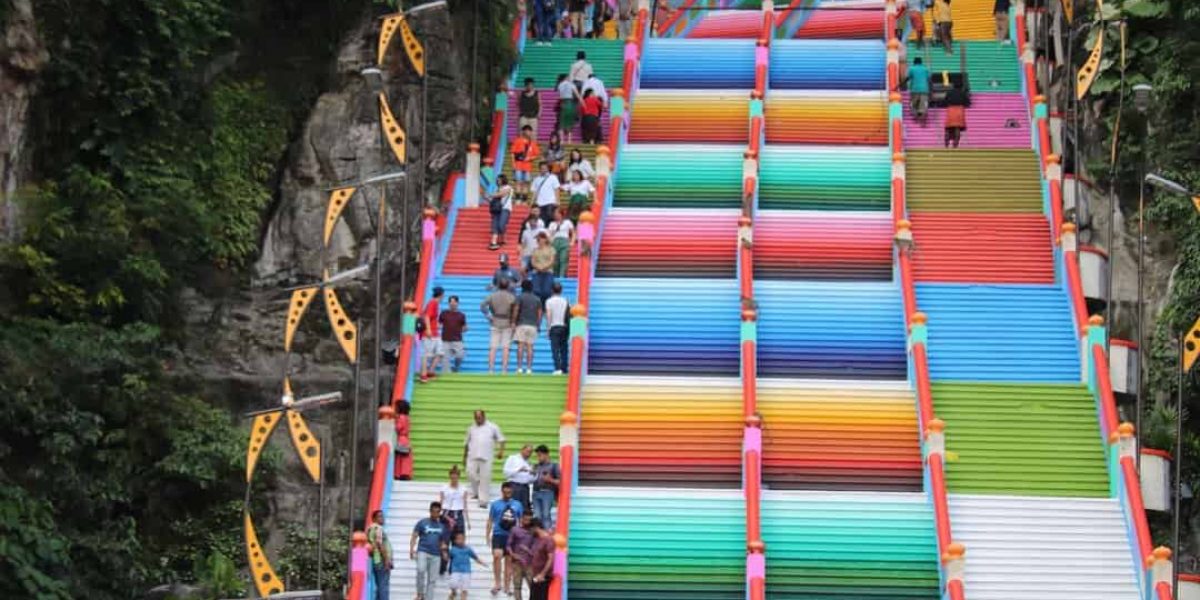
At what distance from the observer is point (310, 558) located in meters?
34.5

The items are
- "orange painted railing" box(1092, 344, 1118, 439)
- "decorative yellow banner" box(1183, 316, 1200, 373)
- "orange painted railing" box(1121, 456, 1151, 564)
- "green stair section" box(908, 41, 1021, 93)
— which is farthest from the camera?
"green stair section" box(908, 41, 1021, 93)

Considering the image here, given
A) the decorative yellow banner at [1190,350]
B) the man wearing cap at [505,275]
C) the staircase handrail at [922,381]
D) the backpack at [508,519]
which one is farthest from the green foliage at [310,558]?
the decorative yellow banner at [1190,350]

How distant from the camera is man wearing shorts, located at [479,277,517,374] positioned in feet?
112

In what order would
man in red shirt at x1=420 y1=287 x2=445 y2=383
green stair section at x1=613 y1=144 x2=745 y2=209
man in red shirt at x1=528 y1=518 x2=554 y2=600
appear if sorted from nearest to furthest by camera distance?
man in red shirt at x1=528 y1=518 x2=554 y2=600 → man in red shirt at x1=420 y1=287 x2=445 y2=383 → green stair section at x1=613 y1=144 x2=745 y2=209

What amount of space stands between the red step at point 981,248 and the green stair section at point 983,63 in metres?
5.83

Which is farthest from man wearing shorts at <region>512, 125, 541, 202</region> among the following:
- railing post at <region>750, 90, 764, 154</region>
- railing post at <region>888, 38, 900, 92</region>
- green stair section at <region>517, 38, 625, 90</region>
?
railing post at <region>888, 38, 900, 92</region>

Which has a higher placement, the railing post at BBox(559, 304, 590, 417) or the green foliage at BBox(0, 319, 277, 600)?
the railing post at BBox(559, 304, 590, 417)

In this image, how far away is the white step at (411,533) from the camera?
98.8ft

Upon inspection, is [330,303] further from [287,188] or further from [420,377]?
[287,188]

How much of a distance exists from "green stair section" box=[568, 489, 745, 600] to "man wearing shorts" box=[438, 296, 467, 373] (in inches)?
150

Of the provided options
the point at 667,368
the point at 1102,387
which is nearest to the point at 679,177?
the point at 667,368

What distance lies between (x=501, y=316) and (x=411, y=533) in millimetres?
4161

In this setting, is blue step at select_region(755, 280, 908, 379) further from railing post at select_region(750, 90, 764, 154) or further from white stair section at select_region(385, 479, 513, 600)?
white stair section at select_region(385, 479, 513, 600)

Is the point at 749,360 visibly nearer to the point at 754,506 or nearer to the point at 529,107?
the point at 754,506
